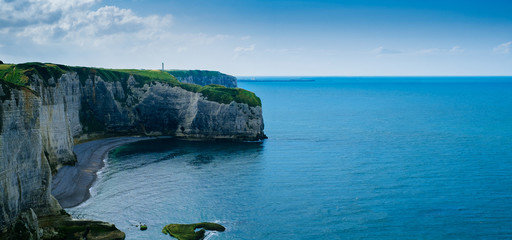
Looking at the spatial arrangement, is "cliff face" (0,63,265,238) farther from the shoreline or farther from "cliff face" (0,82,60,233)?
"cliff face" (0,82,60,233)

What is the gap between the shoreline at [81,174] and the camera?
52125mm

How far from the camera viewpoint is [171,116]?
97938 millimetres

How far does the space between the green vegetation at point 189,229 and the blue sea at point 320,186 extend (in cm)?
84

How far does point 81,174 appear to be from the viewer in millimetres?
62344

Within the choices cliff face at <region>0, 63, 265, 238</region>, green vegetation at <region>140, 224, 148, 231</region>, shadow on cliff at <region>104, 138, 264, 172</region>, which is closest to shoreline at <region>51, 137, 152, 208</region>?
cliff face at <region>0, 63, 265, 238</region>

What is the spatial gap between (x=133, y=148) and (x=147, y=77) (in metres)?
25.3

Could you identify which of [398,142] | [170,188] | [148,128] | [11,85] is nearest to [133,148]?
[148,128]

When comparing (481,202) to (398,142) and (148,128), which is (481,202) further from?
(148,128)

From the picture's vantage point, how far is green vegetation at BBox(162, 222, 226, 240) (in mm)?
40250

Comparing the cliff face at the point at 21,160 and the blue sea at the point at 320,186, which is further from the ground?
the cliff face at the point at 21,160

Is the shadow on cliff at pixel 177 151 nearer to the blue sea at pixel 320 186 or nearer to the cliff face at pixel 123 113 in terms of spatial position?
the blue sea at pixel 320 186

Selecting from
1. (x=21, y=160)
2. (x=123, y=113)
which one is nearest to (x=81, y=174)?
(x=21, y=160)

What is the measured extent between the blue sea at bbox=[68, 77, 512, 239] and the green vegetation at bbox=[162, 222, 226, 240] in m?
0.84

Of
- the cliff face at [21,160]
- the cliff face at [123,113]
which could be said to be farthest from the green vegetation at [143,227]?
the cliff face at [123,113]
